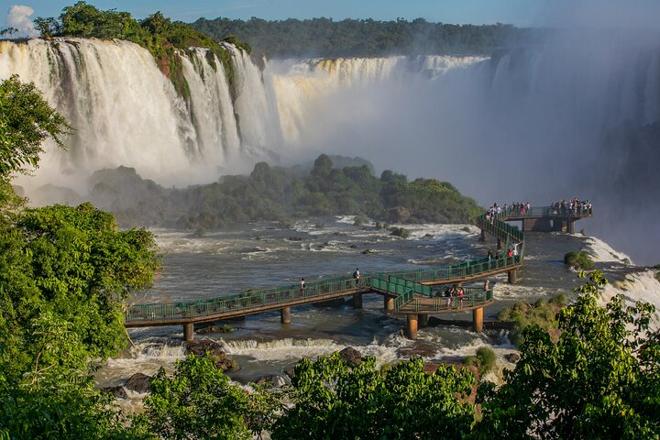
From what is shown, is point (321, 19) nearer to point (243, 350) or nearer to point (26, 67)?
point (26, 67)

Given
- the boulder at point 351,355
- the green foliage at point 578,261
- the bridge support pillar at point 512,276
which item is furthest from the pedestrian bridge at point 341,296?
the green foliage at point 578,261

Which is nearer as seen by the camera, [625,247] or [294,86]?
[625,247]

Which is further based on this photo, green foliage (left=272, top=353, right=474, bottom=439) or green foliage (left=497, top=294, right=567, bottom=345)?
green foliage (left=497, top=294, right=567, bottom=345)

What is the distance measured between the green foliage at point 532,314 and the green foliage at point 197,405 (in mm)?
14286

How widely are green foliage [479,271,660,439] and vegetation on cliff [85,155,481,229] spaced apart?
36750 mm

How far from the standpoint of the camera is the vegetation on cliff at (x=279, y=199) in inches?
1919

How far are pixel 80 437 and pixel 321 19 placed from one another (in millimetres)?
160753

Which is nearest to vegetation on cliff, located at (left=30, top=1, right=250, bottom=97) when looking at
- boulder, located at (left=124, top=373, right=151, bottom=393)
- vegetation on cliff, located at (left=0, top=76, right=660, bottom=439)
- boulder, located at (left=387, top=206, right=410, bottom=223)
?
boulder, located at (left=387, top=206, right=410, bottom=223)

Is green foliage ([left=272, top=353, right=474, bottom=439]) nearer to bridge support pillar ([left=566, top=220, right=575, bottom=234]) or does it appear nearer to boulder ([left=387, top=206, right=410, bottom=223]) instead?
bridge support pillar ([left=566, top=220, right=575, bottom=234])

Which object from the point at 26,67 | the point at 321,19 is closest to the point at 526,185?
the point at 26,67

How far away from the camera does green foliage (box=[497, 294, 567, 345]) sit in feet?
82.3

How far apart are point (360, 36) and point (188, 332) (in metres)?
A: 132

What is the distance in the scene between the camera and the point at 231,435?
1126 cm

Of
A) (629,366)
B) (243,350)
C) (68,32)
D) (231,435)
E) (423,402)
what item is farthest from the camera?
(68,32)
